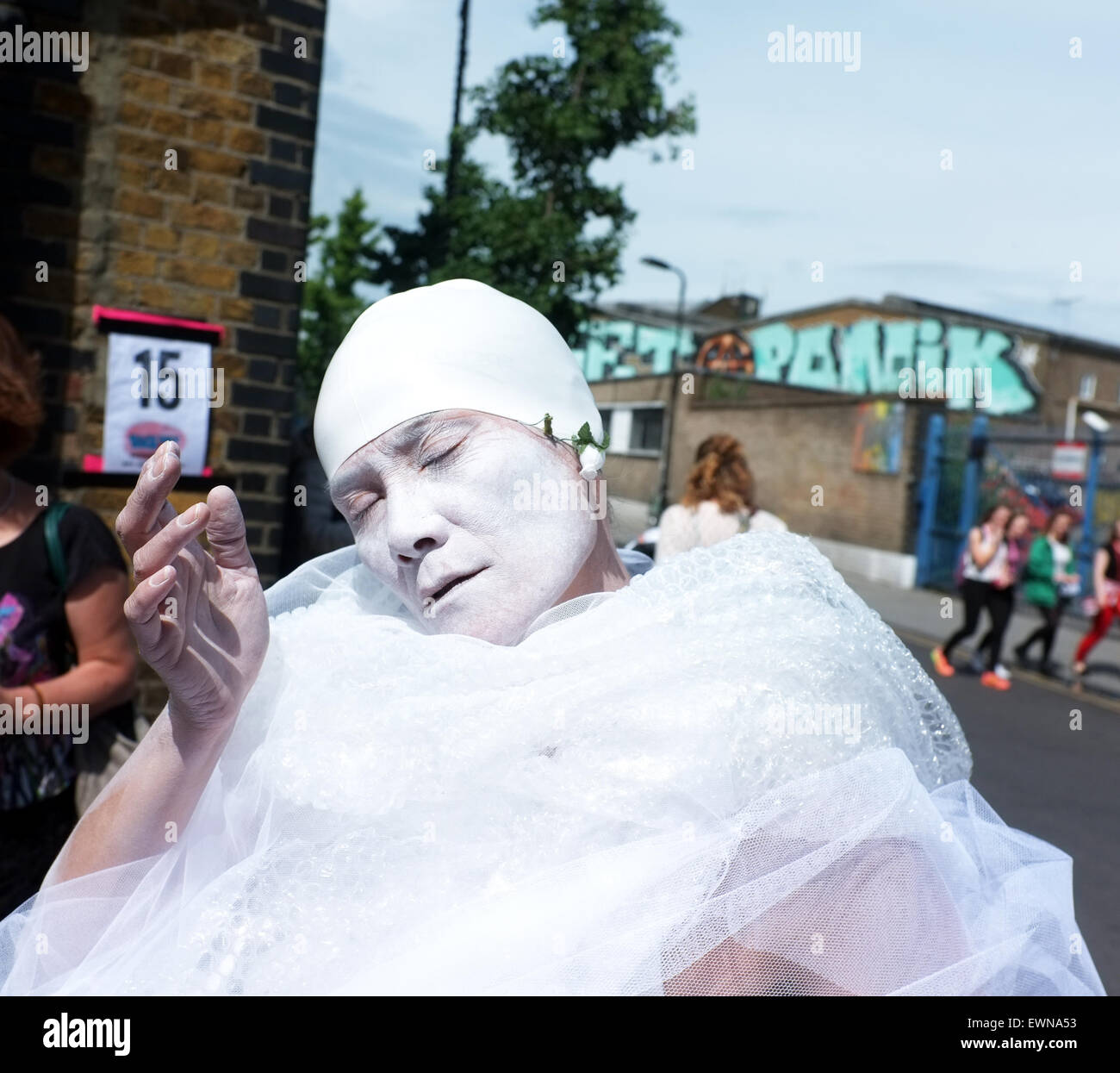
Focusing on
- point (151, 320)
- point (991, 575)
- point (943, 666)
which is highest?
point (151, 320)

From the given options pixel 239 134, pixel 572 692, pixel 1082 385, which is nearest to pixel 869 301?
pixel 1082 385

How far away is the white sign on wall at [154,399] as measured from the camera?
3.80 m

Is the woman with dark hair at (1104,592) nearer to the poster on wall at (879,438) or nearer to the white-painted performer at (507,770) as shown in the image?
the poster on wall at (879,438)

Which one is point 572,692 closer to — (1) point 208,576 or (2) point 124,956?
(1) point 208,576

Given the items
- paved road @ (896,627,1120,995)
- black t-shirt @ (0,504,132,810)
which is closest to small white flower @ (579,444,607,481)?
black t-shirt @ (0,504,132,810)

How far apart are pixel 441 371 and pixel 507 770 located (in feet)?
1.74

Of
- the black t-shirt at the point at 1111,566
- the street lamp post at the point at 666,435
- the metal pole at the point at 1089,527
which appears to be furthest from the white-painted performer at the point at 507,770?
the street lamp post at the point at 666,435

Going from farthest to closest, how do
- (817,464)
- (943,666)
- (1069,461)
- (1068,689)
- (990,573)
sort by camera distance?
(817,464)
(1069,461)
(1068,689)
(943,666)
(990,573)

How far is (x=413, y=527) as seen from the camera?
4.42 ft

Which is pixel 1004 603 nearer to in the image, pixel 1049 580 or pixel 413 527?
pixel 1049 580

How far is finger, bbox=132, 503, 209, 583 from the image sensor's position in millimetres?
1181

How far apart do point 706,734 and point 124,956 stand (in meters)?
0.74

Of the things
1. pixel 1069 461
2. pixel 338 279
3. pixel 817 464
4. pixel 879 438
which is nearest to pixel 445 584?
pixel 1069 461

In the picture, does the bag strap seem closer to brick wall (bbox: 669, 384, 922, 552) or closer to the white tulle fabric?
the white tulle fabric
